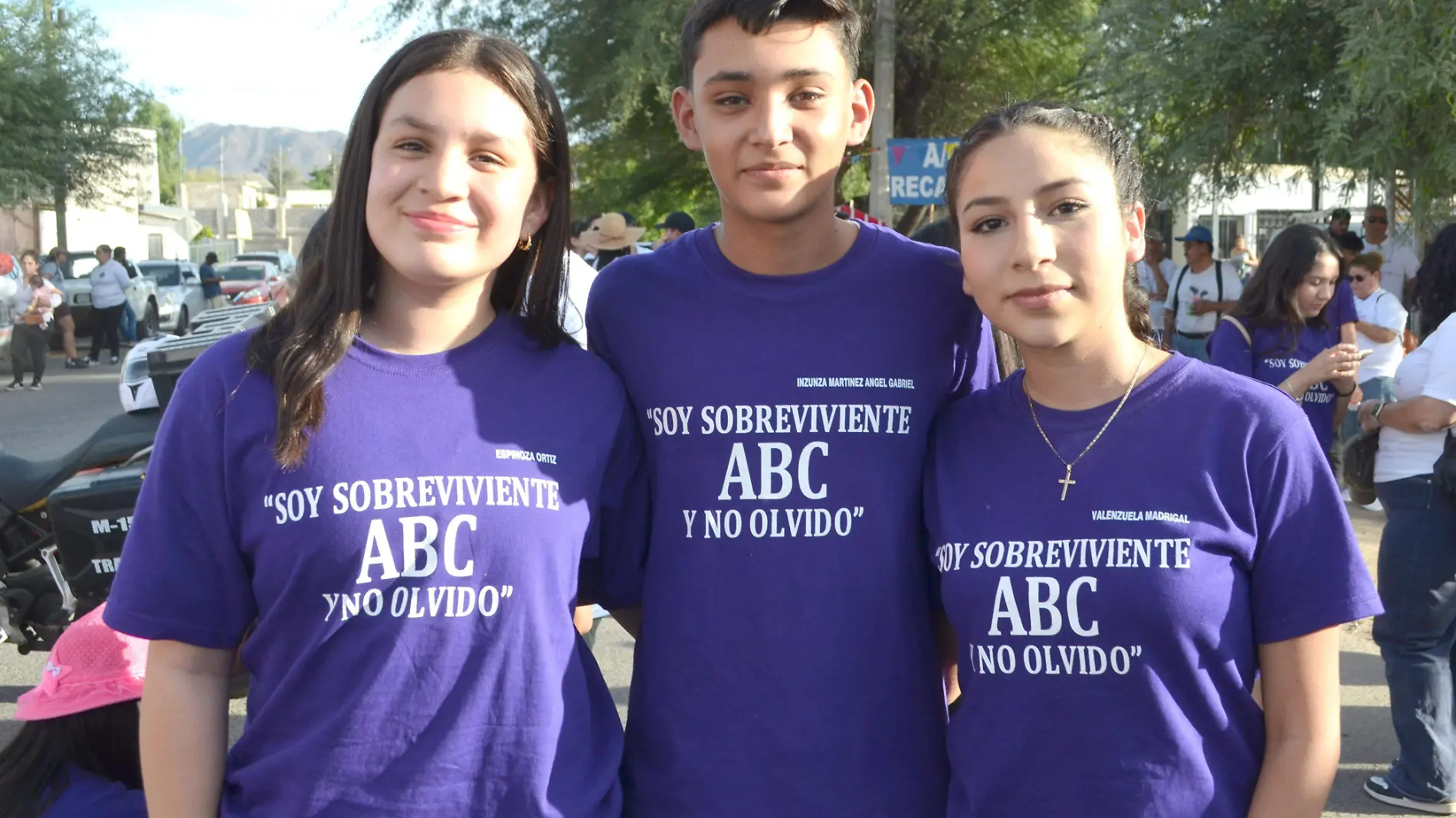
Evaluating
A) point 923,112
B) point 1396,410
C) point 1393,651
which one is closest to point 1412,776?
point 1393,651

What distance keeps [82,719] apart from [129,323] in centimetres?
2281

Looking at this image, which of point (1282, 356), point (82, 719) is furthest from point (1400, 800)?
point (82, 719)

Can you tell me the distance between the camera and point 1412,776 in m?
4.67

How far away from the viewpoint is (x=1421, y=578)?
4.50 m

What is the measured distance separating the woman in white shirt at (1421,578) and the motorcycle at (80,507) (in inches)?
172

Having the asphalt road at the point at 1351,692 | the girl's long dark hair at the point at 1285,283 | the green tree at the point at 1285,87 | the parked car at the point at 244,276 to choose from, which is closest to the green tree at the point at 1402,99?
the green tree at the point at 1285,87

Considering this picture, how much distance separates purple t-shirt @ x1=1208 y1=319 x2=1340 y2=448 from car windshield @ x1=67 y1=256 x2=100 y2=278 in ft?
77.1

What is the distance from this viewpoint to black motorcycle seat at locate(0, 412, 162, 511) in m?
5.73

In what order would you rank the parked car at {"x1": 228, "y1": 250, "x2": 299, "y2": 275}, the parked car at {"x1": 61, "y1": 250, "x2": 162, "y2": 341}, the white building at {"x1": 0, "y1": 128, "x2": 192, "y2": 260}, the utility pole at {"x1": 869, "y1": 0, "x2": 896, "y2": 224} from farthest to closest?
the parked car at {"x1": 228, "y1": 250, "x2": 299, "y2": 275} < the white building at {"x1": 0, "y1": 128, "x2": 192, "y2": 260} < the parked car at {"x1": 61, "y1": 250, "x2": 162, "y2": 341} < the utility pole at {"x1": 869, "y1": 0, "x2": 896, "y2": 224}

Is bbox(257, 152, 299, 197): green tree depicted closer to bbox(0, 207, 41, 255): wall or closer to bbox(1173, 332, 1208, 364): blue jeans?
bbox(0, 207, 41, 255): wall

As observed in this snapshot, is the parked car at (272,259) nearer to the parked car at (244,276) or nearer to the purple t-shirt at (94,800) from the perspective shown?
the parked car at (244,276)

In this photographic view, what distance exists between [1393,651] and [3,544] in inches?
229

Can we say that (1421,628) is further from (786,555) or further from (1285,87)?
(1285,87)

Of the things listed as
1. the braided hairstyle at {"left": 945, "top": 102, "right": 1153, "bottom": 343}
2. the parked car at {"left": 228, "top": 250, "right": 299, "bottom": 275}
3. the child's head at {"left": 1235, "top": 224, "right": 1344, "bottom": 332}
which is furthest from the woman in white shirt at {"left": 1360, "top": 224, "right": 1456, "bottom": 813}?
the parked car at {"left": 228, "top": 250, "right": 299, "bottom": 275}
